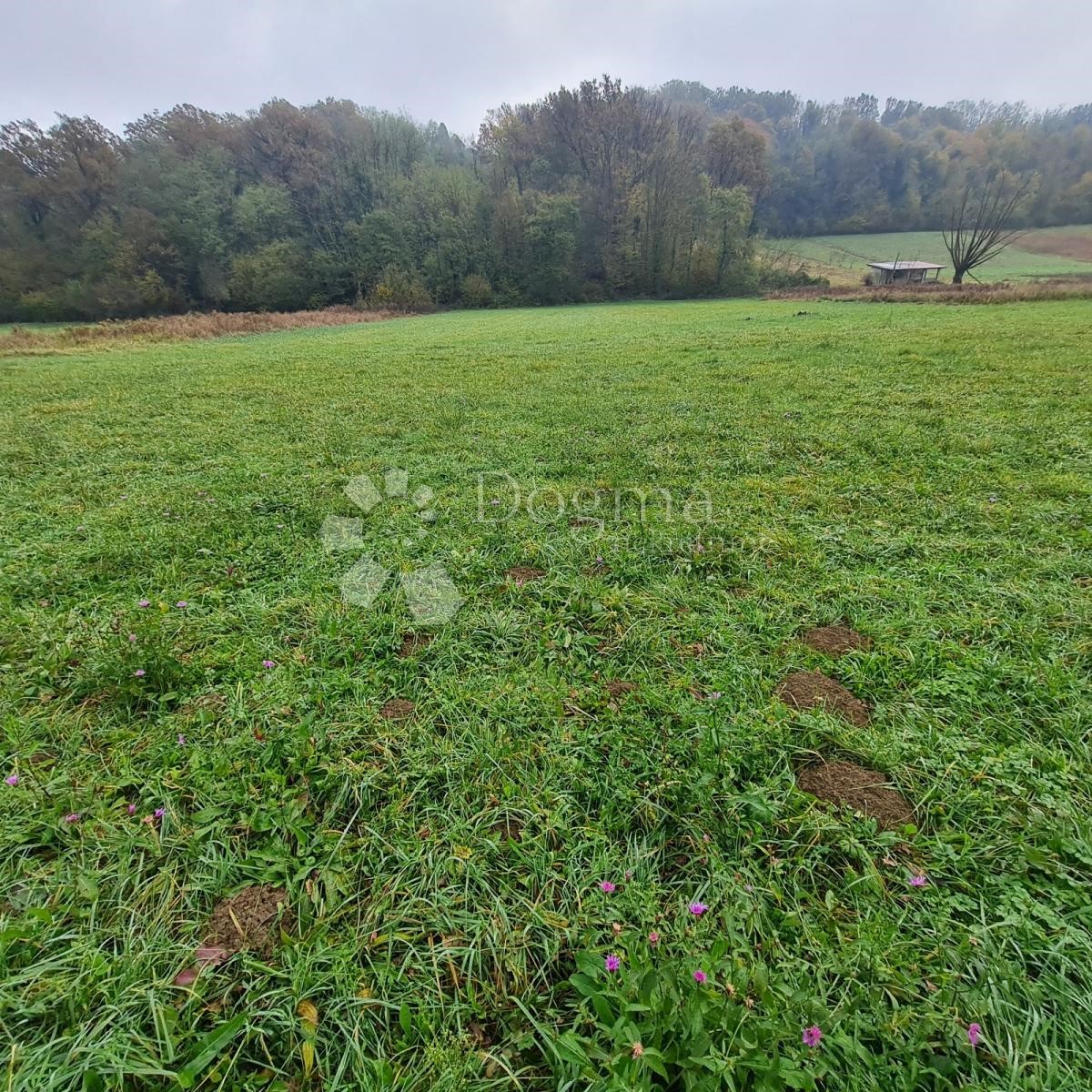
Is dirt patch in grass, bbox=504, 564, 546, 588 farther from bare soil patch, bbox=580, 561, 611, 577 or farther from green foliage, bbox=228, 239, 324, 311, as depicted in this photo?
green foliage, bbox=228, 239, 324, 311

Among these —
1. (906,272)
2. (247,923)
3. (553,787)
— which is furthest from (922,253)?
(247,923)

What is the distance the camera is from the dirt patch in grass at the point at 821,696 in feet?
7.17

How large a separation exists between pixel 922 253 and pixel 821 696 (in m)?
60.2

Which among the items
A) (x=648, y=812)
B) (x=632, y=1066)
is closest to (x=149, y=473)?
(x=648, y=812)

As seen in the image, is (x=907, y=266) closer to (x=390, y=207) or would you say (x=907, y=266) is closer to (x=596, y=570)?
(x=390, y=207)

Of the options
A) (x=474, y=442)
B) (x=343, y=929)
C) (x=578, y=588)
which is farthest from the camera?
(x=474, y=442)

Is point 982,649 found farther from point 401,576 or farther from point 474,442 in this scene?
point 474,442

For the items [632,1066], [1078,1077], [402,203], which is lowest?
[1078,1077]

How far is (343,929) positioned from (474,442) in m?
5.06

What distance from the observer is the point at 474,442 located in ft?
19.7

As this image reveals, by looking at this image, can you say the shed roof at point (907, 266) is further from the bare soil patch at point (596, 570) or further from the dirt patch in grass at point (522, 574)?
the dirt patch in grass at point (522, 574)

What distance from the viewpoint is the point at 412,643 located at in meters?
2.74

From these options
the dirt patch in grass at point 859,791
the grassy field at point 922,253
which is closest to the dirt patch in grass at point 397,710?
the dirt patch in grass at point 859,791

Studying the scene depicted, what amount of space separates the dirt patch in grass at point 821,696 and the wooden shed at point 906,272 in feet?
153
